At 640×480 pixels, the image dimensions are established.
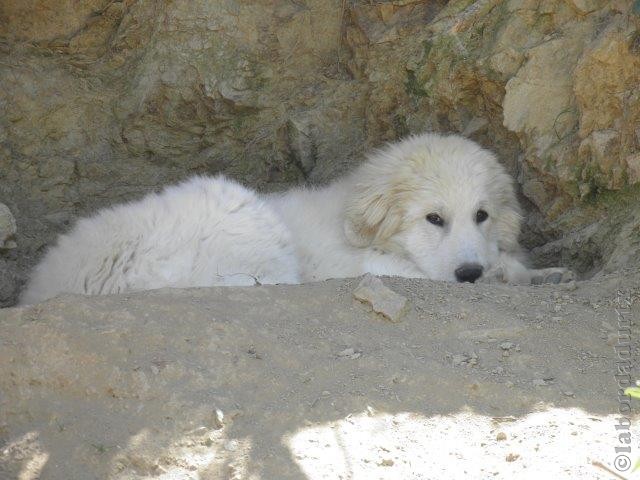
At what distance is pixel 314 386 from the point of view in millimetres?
3512

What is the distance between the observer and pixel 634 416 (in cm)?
324

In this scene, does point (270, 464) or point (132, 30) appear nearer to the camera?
point (270, 464)

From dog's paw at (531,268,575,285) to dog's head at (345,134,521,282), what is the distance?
12.4 inches

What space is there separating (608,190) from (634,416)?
2.68 meters

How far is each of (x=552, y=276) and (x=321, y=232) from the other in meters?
1.68

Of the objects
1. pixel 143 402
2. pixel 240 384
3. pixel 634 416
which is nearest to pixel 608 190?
pixel 634 416

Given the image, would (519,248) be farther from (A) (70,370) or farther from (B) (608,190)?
(A) (70,370)

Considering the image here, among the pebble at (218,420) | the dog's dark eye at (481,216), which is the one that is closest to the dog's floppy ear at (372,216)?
the dog's dark eye at (481,216)

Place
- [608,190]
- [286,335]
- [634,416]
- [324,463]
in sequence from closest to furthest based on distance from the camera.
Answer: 1. [324,463]
2. [634,416]
3. [286,335]
4. [608,190]

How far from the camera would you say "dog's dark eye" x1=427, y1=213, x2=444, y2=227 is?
5.71m

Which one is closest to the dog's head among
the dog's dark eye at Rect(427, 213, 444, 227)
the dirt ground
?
the dog's dark eye at Rect(427, 213, 444, 227)

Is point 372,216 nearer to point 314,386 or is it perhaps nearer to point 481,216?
point 481,216

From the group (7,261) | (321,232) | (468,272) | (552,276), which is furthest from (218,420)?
(7,261)

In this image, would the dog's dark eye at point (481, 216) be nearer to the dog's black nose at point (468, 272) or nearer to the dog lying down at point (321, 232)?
the dog lying down at point (321, 232)
